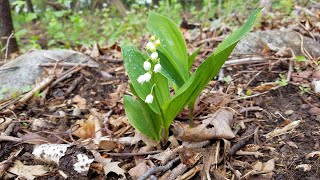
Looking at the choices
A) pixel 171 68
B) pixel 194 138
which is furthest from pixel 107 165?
pixel 171 68

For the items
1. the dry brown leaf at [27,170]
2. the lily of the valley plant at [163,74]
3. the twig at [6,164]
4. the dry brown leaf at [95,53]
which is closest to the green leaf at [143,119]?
the lily of the valley plant at [163,74]

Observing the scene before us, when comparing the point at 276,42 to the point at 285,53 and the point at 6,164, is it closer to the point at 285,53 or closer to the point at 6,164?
the point at 285,53

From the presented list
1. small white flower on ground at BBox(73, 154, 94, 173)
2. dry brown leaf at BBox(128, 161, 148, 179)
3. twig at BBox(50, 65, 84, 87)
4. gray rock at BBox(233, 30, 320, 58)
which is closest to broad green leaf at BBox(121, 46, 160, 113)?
dry brown leaf at BBox(128, 161, 148, 179)

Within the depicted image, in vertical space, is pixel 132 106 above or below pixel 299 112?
above

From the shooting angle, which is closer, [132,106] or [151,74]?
[151,74]

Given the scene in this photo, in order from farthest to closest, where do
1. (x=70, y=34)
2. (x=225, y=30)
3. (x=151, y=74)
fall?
1. (x=70, y=34)
2. (x=225, y=30)
3. (x=151, y=74)

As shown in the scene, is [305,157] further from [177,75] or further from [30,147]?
[30,147]

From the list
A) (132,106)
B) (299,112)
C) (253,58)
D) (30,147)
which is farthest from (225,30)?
(30,147)
